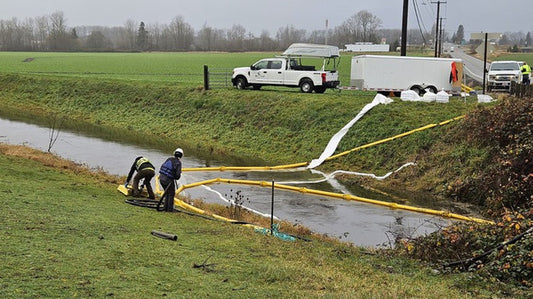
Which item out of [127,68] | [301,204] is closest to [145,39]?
[127,68]

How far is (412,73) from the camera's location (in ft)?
91.8

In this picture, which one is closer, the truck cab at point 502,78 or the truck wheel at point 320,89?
the truck wheel at point 320,89

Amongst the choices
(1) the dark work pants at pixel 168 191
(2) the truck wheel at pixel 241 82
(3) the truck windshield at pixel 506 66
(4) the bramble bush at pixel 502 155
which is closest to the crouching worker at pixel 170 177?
(1) the dark work pants at pixel 168 191

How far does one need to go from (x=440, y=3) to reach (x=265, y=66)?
50.9 metres

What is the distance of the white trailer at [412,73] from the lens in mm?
27719

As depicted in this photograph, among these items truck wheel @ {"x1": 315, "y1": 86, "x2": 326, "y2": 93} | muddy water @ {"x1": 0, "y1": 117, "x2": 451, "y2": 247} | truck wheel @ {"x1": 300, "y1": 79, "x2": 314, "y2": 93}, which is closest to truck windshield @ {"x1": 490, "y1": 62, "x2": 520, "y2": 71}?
truck wheel @ {"x1": 315, "y1": 86, "x2": 326, "y2": 93}

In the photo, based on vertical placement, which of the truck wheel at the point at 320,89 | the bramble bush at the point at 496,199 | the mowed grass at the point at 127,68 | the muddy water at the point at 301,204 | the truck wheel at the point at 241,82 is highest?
the mowed grass at the point at 127,68

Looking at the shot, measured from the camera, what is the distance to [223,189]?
17.8 metres

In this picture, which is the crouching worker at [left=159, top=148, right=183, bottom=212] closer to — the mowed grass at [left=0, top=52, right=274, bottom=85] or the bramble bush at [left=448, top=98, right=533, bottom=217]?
the bramble bush at [left=448, top=98, right=533, bottom=217]

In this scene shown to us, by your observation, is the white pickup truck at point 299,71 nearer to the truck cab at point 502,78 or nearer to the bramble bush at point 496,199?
the bramble bush at point 496,199

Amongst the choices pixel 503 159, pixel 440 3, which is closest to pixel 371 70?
pixel 503 159

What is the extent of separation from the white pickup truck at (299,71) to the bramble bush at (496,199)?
35.6 ft

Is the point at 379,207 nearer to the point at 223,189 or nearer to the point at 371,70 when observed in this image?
the point at 223,189

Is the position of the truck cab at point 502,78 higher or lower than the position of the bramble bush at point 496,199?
higher
